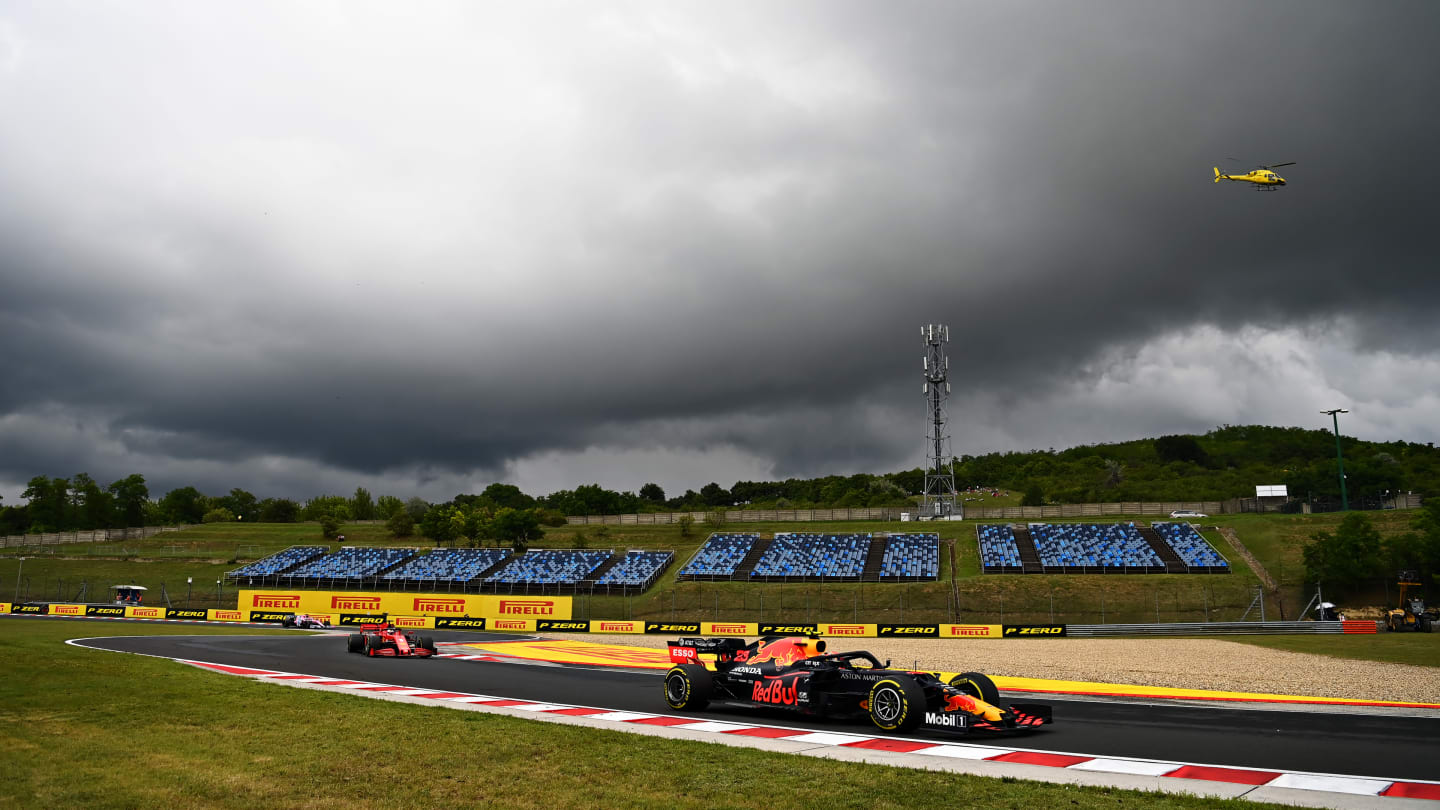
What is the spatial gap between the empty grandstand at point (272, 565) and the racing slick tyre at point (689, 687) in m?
63.9

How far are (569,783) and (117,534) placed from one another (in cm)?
10661

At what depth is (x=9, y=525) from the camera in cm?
16275

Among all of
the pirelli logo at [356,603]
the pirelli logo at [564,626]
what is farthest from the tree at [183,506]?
the pirelli logo at [564,626]

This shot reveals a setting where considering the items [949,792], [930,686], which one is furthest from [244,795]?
[930,686]

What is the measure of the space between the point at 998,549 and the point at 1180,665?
121 ft

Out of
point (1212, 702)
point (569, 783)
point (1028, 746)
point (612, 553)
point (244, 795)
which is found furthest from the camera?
point (612, 553)

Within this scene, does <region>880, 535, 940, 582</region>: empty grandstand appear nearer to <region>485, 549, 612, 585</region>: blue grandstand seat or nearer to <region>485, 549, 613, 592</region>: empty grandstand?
<region>485, 549, 613, 592</region>: empty grandstand

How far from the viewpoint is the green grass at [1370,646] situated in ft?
93.4

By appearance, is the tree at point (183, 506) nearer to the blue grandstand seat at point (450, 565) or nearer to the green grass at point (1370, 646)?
the blue grandstand seat at point (450, 565)

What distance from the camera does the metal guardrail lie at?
43.7 meters

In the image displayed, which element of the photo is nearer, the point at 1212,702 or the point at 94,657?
the point at 1212,702

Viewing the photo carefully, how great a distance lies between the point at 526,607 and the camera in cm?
5609

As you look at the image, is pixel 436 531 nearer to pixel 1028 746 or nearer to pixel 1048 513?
pixel 1048 513

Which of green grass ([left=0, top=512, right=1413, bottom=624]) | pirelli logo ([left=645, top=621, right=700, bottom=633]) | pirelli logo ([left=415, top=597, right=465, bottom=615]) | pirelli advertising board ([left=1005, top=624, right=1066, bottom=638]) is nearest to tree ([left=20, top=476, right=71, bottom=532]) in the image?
green grass ([left=0, top=512, right=1413, bottom=624])
